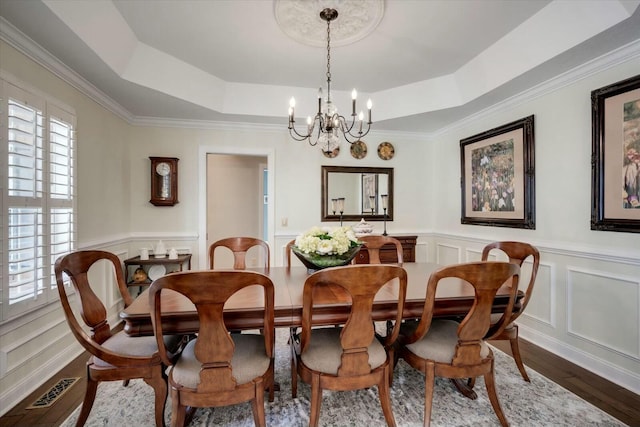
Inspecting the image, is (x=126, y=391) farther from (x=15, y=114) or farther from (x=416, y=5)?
(x=416, y=5)

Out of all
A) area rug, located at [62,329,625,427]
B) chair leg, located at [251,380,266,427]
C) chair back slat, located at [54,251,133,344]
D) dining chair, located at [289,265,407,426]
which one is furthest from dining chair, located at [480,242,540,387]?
chair back slat, located at [54,251,133,344]

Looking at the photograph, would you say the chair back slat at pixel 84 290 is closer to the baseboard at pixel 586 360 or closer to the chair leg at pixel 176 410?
the chair leg at pixel 176 410

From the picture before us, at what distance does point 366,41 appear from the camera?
98.9 inches

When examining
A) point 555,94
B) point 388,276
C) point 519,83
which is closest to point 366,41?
point 519,83

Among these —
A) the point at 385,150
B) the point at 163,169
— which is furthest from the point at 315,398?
the point at 385,150

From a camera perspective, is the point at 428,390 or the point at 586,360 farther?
the point at 586,360

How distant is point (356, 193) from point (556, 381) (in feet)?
9.12

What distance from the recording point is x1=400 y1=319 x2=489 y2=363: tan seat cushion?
64.1 inches

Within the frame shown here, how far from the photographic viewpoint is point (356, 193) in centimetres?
415

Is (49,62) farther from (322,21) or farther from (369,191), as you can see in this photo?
(369,191)

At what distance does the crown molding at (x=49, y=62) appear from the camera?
1846mm

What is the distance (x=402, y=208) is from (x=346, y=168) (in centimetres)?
102

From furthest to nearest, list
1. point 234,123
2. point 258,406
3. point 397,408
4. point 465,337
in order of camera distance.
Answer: point 234,123, point 397,408, point 465,337, point 258,406

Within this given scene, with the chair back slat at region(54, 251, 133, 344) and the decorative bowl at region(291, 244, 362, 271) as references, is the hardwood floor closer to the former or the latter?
the chair back slat at region(54, 251, 133, 344)
